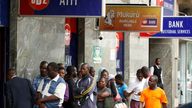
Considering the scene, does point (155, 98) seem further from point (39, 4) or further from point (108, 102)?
point (39, 4)

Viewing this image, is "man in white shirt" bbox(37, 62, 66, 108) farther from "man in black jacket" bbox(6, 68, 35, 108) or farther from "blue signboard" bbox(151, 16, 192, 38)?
"blue signboard" bbox(151, 16, 192, 38)

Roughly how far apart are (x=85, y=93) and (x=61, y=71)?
0.66 metres

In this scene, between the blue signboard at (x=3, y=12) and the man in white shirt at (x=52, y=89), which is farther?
the blue signboard at (x=3, y=12)

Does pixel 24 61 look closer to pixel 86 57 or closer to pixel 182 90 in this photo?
Result: pixel 86 57

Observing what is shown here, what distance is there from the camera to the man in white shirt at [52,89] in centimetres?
1088

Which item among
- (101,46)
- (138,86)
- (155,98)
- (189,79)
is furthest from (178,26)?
(189,79)

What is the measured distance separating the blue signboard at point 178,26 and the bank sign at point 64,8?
306 inches

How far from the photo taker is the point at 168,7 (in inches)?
979

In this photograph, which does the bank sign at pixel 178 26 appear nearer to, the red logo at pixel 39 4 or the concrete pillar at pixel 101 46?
the concrete pillar at pixel 101 46

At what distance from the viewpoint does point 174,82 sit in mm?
26250

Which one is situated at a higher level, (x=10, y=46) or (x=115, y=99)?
(x=10, y=46)

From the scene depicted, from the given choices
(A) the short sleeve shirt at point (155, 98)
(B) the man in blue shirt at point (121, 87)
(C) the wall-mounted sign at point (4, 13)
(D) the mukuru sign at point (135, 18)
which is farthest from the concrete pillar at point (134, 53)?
(C) the wall-mounted sign at point (4, 13)

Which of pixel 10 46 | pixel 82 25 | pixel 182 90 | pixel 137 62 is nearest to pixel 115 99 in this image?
pixel 10 46

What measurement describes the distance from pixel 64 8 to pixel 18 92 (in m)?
2.12
